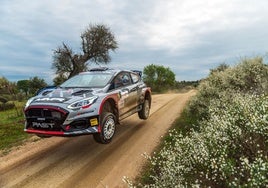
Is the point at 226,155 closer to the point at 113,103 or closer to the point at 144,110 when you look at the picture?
the point at 113,103

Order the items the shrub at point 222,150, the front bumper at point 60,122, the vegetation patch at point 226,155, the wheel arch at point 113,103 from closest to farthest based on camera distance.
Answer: the vegetation patch at point 226,155
the shrub at point 222,150
the front bumper at point 60,122
the wheel arch at point 113,103

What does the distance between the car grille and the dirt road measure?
1.12 m

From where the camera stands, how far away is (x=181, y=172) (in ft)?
14.7

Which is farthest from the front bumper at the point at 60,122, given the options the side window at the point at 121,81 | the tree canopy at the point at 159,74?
the tree canopy at the point at 159,74

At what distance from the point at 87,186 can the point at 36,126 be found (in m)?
2.41

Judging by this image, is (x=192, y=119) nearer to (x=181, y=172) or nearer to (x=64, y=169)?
(x=64, y=169)

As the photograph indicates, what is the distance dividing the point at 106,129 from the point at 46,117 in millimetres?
1658

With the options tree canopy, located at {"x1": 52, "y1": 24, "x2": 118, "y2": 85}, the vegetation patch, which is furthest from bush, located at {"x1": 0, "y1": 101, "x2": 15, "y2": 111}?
the vegetation patch

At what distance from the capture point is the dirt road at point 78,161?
648cm

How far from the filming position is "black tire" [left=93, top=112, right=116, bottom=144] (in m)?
7.38

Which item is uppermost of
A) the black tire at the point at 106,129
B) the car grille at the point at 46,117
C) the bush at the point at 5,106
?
the car grille at the point at 46,117

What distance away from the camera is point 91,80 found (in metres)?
9.02

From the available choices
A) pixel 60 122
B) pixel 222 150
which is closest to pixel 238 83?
pixel 222 150

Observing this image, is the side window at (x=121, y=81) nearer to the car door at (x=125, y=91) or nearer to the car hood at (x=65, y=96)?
the car door at (x=125, y=91)
